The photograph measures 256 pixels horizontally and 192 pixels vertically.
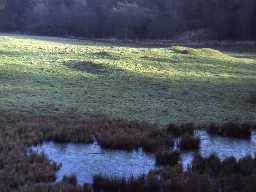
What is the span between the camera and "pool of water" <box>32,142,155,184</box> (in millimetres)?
14016

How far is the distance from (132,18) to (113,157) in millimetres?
90670

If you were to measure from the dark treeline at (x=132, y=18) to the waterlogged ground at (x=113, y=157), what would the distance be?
74.1 meters

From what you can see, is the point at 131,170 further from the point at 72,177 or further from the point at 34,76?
the point at 34,76

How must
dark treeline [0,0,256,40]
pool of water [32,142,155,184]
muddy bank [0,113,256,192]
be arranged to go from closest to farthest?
muddy bank [0,113,256,192], pool of water [32,142,155,184], dark treeline [0,0,256,40]

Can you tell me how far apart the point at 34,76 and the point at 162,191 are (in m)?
22.7

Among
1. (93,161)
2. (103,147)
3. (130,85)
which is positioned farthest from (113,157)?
(130,85)

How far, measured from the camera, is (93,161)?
15367 millimetres

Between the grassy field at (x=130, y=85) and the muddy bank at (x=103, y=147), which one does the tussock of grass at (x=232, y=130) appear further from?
the grassy field at (x=130, y=85)

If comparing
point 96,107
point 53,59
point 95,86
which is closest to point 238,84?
point 95,86

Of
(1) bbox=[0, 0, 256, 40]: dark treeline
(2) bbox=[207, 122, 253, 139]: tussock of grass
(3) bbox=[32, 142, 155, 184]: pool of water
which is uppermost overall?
(1) bbox=[0, 0, 256, 40]: dark treeline

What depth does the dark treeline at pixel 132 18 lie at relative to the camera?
304 ft

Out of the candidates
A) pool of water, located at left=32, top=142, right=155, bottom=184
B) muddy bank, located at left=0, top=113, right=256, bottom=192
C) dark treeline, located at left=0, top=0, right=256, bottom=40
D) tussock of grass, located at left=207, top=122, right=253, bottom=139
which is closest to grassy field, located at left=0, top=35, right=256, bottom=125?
tussock of grass, located at left=207, top=122, right=253, bottom=139

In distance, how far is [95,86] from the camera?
101 feet

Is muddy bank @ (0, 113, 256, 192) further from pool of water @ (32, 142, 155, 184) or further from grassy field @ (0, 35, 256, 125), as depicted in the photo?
grassy field @ (0, 35, 256, 125)
